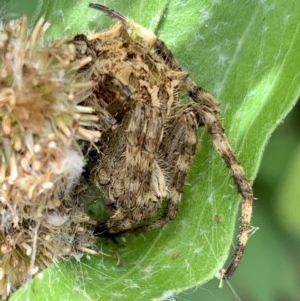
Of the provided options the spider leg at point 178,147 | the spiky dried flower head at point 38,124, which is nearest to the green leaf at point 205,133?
the spider leg at point 178,147

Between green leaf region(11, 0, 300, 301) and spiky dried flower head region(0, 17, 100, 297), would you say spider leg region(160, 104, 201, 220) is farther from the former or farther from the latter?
spiky dried flower head region(0, 17, 100, 297)

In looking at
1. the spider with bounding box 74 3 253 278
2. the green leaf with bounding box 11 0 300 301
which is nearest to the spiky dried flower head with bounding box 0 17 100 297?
the spider with bounding box 74 3 253 278

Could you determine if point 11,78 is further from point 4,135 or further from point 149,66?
point 149,66

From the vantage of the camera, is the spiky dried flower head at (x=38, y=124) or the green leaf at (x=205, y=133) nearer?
the spiky dried flower head at (x=38, y=124)

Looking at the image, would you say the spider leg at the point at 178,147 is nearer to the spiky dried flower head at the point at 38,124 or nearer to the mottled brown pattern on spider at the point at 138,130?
the mottled brown pattern on spider at the point at 138,130

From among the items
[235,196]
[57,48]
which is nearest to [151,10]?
[57,48]

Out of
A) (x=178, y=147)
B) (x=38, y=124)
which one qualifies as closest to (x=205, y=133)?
(x=178, y=147)

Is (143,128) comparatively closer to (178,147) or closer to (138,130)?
(138,130)
